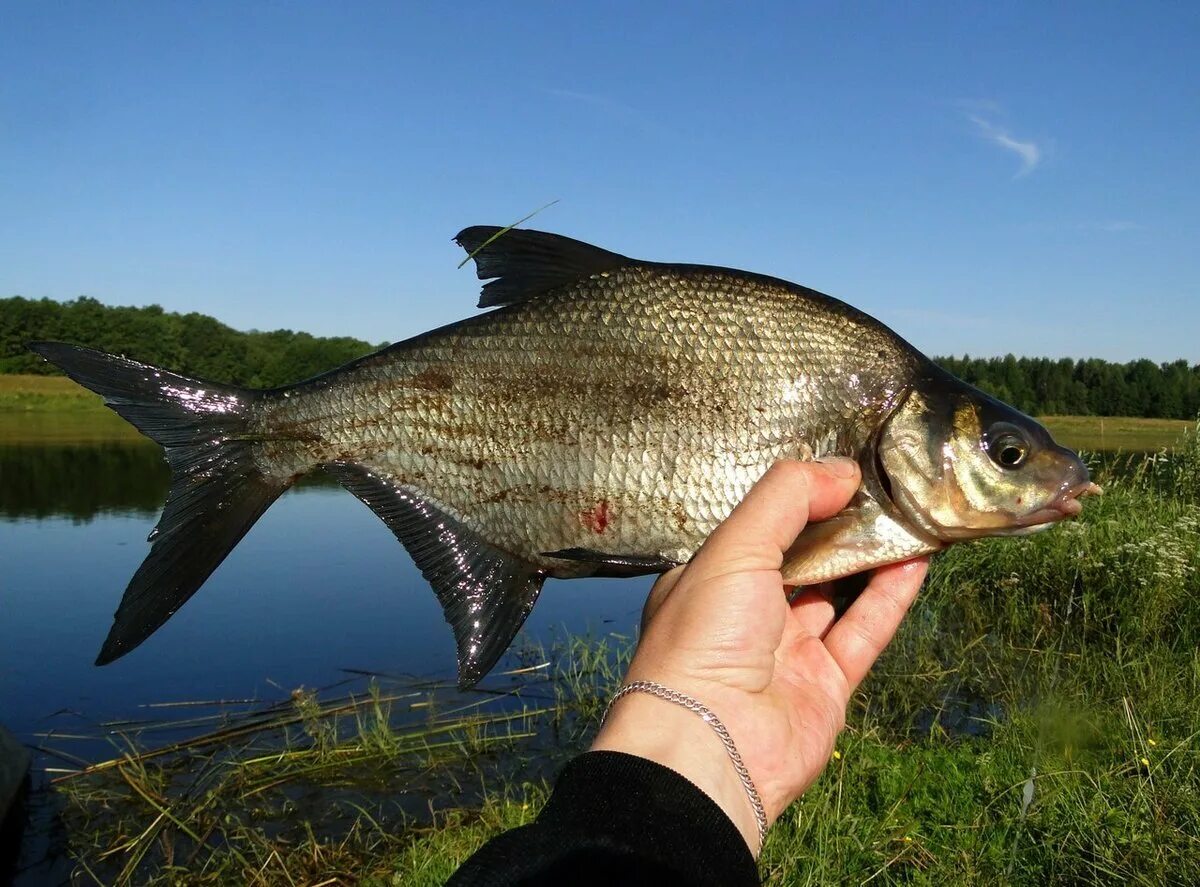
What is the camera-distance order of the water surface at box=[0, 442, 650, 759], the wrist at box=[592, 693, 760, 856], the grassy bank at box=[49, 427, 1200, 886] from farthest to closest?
the water surface at box=[0, 442, 650, 759]
the grassy bank at box=[49, 427, 1200, 886]
the wrist at box=[592, 693, 760, 856]

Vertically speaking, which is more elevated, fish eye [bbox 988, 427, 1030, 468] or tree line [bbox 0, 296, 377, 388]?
tree line [bbox 0, 296, 377, 388]

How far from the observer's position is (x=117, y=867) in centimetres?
584

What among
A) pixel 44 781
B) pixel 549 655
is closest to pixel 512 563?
pixel 44 781

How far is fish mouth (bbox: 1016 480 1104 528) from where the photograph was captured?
2.82 meters

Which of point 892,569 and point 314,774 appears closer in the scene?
point 892,569

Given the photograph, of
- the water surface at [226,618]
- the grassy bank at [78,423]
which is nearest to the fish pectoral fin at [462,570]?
the water surface at [226,618]

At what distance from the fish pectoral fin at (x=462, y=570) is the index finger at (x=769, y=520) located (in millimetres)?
688

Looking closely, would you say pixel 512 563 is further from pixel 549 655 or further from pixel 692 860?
pixel 549 655

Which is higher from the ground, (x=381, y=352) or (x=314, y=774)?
(x=381, y=352)

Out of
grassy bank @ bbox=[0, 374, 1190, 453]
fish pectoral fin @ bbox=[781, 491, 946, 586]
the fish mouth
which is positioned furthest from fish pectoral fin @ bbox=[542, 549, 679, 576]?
grassy bank @ bbox=[0, 374, 1190, 453]

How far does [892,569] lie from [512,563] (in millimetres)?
1332

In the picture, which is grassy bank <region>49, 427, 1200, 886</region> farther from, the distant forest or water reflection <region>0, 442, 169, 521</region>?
the distant forest

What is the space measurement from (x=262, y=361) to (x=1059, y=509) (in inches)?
1060

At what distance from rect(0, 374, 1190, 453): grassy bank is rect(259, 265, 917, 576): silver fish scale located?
2798cm
